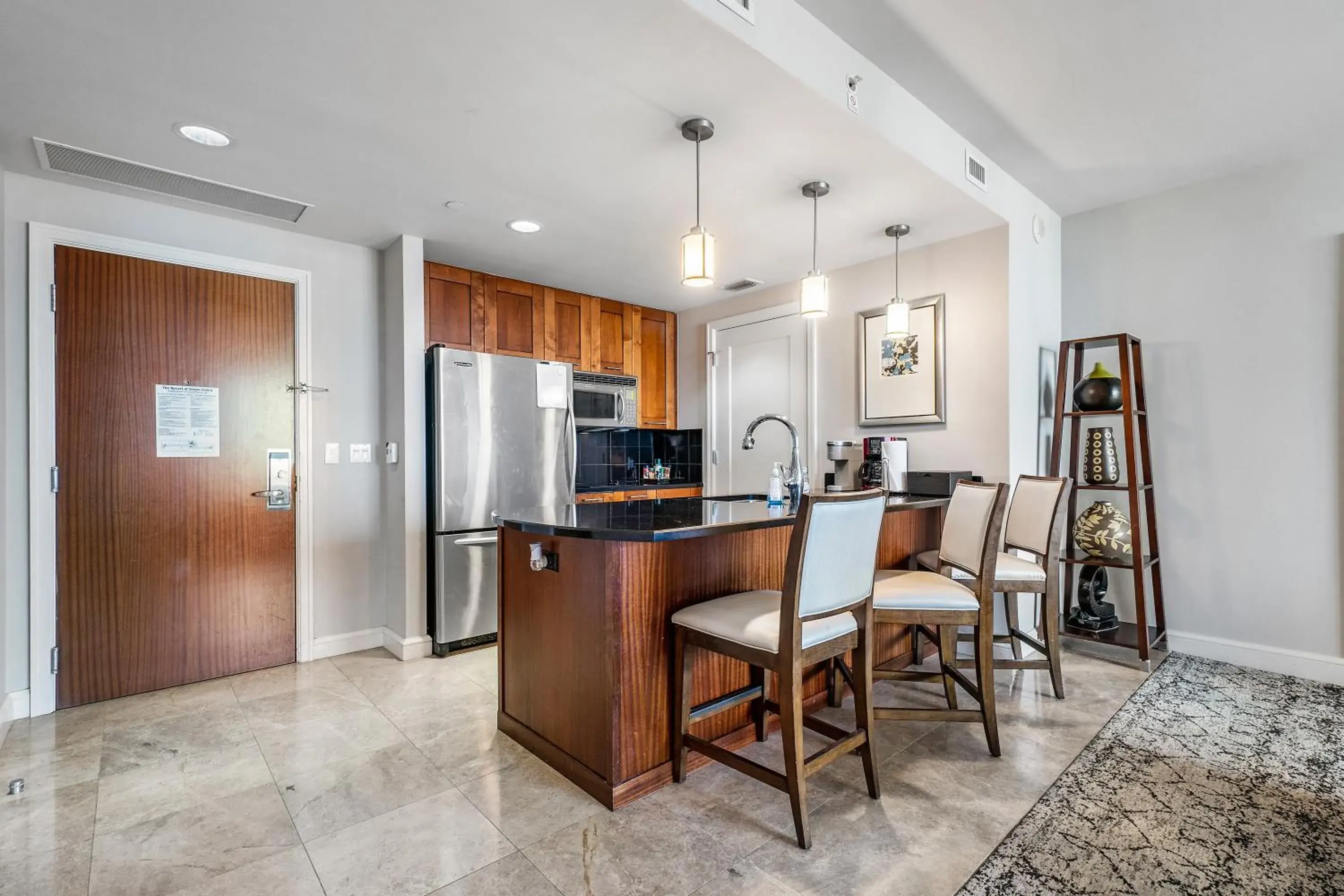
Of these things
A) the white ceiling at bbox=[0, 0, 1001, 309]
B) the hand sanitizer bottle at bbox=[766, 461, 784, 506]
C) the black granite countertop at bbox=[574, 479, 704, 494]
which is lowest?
the black granite countertop at bbox=[574, 479, 704, 494]

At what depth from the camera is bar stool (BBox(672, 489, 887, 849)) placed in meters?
1.67

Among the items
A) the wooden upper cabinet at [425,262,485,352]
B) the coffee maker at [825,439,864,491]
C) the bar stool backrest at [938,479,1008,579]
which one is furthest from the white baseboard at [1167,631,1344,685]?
the wooden upper cabinet at [425,262,485,352]

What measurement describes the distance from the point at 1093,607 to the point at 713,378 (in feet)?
9.37

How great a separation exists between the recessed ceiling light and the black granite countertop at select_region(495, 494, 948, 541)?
5.65 ft

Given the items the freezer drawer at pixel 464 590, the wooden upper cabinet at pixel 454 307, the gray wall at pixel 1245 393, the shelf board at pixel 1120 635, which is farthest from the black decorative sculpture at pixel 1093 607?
the wooden upper cabinet at pixel 454 307

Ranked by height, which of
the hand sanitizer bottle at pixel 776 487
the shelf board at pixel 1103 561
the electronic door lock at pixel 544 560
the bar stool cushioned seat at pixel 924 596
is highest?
the hand sanitizer bottle at pixel 776 487

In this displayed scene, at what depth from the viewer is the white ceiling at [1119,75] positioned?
6.57 feet

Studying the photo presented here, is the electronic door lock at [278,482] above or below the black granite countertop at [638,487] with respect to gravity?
above

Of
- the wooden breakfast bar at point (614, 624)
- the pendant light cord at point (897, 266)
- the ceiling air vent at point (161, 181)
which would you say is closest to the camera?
the wooden breakfast bar at point (614, 624)

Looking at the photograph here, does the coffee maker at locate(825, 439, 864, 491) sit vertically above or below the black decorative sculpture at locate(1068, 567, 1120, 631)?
above

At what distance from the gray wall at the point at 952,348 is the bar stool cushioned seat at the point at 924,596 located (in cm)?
130

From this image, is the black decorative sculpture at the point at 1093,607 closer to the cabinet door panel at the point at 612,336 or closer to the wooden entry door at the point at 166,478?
the cabinet door panel at the point at 612,336

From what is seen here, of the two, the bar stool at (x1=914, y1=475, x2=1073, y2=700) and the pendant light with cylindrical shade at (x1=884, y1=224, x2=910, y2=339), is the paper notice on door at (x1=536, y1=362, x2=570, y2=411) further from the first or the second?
the bar stool at (x1=914, y1=475, x2=1073, y2=700)

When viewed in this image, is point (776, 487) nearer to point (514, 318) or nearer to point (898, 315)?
point (898, 315)
